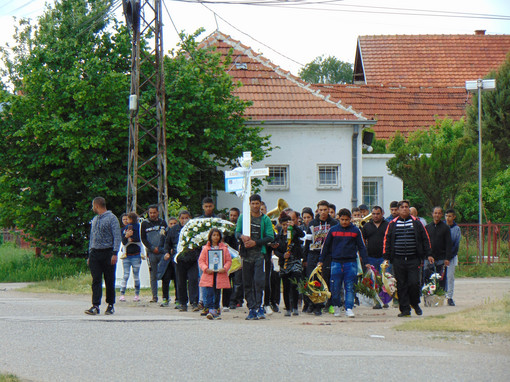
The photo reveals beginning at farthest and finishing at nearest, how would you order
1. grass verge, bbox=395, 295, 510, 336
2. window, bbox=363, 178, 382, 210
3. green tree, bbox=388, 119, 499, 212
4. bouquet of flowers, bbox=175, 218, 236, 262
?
window, bbox=363, 178, 382, 210 → green tree, bbox=388, 119, 499, 212 → bouquet of flowers, bbox=175, 218, 236, 262 → grass verge, bbox=395, 295, 510, 336

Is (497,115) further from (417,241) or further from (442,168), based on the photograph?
(417,241)

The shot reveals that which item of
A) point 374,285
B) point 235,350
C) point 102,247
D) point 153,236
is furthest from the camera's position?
point 153,236

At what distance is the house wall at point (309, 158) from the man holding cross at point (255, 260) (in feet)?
60.7

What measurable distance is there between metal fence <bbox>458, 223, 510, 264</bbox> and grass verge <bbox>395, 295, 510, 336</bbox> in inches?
562

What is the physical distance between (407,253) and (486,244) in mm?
14820

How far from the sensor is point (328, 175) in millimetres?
33438

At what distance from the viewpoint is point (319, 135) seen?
3306cm

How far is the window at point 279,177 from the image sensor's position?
32.9 metres

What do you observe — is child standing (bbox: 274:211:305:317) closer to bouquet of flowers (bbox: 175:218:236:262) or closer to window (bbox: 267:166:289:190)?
bouquet of flowers (bbox: 175:218:236:262)

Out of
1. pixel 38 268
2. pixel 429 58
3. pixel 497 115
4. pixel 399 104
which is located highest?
pixel 429 58

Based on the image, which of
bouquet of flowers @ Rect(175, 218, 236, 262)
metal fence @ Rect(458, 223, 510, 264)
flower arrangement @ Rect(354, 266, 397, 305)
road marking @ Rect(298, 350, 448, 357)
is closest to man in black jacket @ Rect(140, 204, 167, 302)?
bouquet of flowers @ Rect(175, 218, 236, 262)

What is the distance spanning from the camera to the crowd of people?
14328mm

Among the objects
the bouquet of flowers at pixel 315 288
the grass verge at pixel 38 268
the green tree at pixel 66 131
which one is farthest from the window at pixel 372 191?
the bouquet of flowers at pixel 315 288

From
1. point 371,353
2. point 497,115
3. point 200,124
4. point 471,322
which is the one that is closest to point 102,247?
point 471,322
